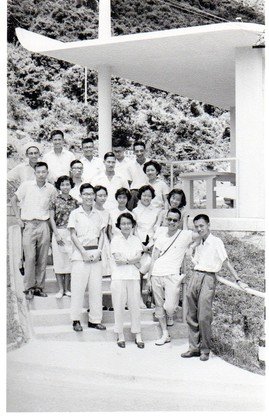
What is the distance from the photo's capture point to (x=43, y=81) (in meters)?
16.1

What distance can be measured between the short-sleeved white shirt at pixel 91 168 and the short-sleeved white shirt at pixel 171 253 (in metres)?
1.32

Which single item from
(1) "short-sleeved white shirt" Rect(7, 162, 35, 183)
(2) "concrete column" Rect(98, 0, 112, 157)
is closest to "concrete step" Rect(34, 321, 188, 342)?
(1) "short-sleeved white shirt" Rect(7, 162, 35, 183)

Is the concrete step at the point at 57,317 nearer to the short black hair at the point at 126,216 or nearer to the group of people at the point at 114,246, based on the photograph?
the group of people at the point at 114,246

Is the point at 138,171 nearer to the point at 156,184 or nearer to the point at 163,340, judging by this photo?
the point at 156,184

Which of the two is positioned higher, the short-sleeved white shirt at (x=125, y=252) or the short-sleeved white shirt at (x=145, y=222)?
the short-sleeved white shirt at (x=145, y=222)

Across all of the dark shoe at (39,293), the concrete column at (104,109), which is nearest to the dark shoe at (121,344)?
the dark shoe at (39,293)

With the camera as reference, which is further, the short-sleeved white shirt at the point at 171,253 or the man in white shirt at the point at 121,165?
the man in white shirt at the point at 121,165

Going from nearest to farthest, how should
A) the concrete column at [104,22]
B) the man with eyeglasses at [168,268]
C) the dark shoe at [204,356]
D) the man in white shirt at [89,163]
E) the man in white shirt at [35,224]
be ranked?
the dark shoe at [204,356], the man with eyeglasses at [168,268], the man in white shirt at [35,224], the man in white shirt at [89,163], the concrete column at [104,22]

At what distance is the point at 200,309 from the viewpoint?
21.5 ft

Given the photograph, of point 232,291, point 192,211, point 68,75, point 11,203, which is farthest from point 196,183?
point 11,203

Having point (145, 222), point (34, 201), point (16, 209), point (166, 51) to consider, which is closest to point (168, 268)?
point (145, 222)

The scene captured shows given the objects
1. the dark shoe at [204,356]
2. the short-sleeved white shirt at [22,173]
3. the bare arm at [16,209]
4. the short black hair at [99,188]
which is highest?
the short-sleeved white shirt at [22,173]

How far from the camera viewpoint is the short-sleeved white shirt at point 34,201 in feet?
23.1

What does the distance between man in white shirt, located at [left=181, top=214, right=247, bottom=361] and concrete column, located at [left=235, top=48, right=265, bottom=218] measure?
151 centimetres
